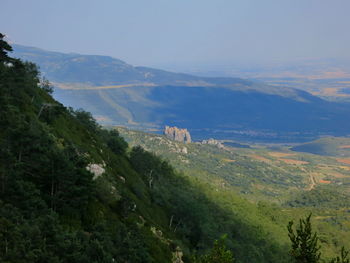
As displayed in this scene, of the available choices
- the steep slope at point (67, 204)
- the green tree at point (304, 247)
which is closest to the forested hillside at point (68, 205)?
the steep slope at point (67, 204)

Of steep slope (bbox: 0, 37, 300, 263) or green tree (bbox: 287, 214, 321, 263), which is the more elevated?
green tree (bbox: 287, 214, 321, 263)

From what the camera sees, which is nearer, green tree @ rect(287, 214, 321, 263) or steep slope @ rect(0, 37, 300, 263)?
green tree @ rect(287, 214, 321, 263)

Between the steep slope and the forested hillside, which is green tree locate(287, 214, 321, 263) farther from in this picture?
the steep slope

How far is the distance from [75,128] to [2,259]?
173 ft

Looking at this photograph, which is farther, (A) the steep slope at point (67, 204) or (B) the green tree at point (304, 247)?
(A) the steep slope at point (67, 204)

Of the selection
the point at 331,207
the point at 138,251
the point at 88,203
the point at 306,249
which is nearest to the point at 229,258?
the point at 306,249

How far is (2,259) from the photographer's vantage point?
2159 cm

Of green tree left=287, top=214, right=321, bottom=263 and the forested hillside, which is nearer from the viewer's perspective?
green tree left=287, top=214, right=321, bottom=263

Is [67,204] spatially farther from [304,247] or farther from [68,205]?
[304,247]

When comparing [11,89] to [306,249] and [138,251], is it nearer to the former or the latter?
[138,251]

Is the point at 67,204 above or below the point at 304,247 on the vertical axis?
below

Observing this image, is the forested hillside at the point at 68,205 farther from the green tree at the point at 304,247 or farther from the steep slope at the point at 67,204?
the green tree at the point at 304,247

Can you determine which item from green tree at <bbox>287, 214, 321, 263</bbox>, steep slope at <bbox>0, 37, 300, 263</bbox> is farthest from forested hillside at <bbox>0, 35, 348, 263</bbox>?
green tree at <bbox>287, 214, 321, 263</bbox>

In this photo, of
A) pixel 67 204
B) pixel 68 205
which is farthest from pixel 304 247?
pixel 67 204
